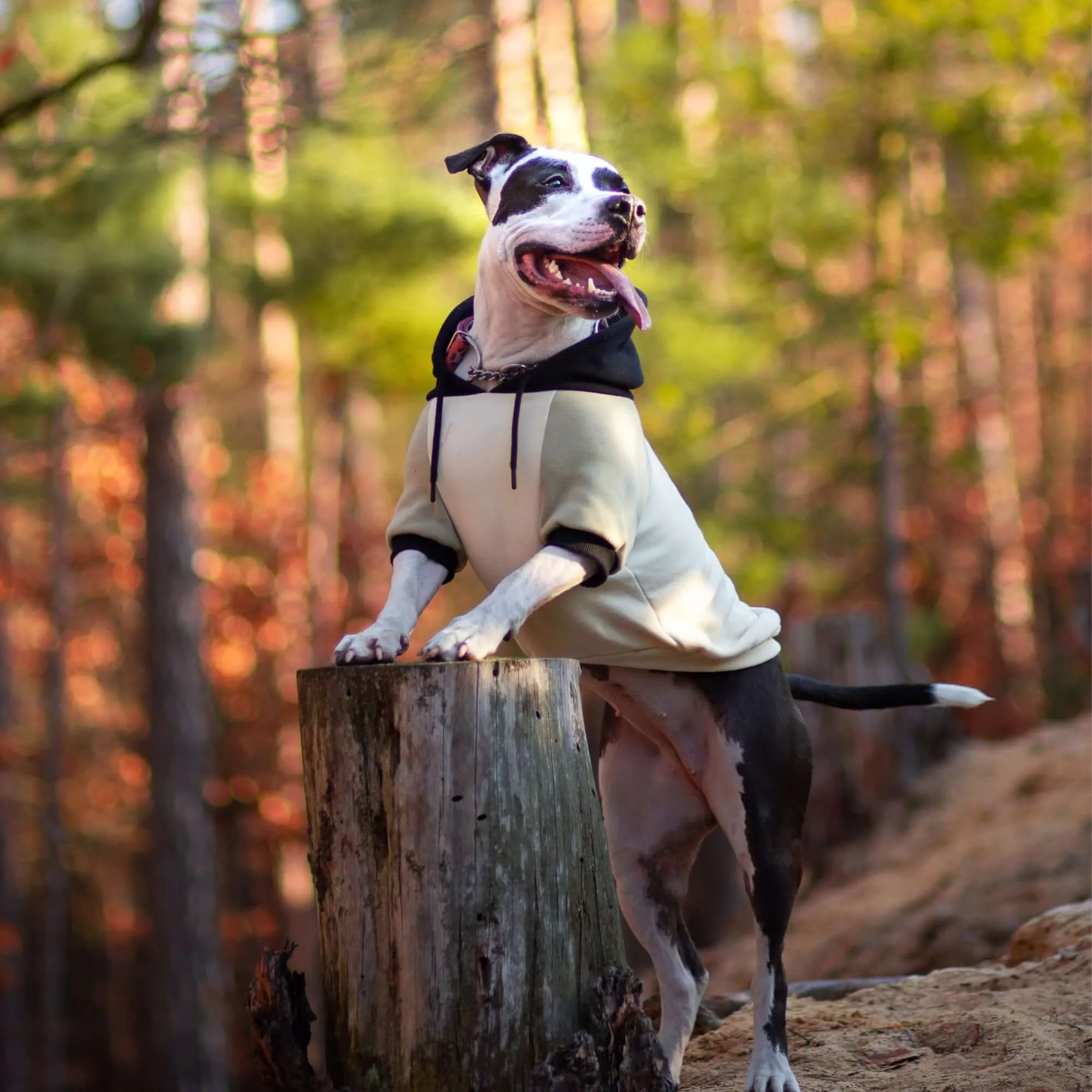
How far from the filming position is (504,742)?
9.46 ft

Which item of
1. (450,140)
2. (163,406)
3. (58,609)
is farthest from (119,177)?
(450,140)

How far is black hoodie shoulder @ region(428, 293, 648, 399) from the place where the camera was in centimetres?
317

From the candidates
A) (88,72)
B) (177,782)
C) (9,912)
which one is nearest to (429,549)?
(88,72)

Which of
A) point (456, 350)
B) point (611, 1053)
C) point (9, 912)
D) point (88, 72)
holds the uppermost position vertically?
point (88, 72)

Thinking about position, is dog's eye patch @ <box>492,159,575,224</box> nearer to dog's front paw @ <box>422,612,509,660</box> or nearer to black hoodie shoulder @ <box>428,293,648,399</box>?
black hoodie shoulder @ <box>428,293,648,399</box>

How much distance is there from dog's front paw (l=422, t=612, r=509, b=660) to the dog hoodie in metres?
0.27

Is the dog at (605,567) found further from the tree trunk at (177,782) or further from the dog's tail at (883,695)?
the tree trunk at (177,782)

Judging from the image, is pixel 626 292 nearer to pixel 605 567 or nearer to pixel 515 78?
pixel 605 567

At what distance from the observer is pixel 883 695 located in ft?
12.2

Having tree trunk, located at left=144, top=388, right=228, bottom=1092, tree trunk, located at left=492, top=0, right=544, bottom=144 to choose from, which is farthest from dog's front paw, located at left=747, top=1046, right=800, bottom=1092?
tree trunk, located at left=492, top=0, right=544, bottom=144

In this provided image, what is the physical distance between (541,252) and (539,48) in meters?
9.54

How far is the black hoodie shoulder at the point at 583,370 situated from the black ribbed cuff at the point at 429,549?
37cm

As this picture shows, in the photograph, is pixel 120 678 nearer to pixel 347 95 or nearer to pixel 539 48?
pixel 539 48

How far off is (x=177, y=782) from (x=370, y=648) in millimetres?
9164
